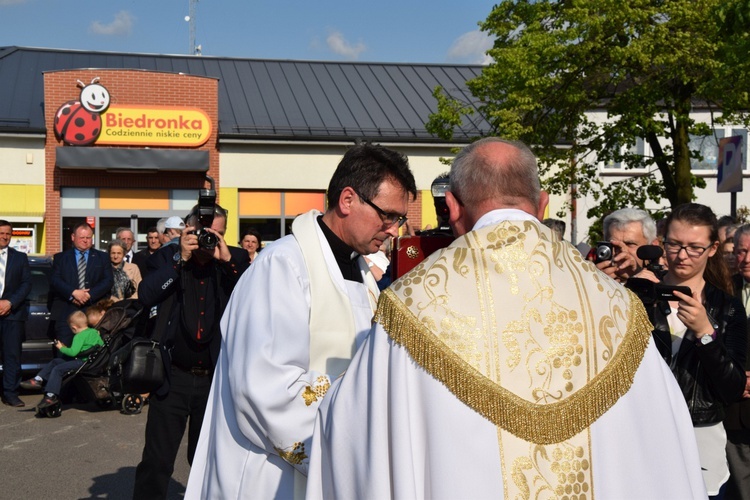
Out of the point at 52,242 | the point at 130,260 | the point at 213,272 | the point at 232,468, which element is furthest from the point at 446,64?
the point at 232,468

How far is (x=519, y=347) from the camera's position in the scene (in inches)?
96.0

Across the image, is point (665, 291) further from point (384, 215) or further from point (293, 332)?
point (293, 332)

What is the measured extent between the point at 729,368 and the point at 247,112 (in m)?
23.4

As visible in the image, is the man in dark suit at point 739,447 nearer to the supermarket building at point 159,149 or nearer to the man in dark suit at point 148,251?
the man in dark suit at point 148,251

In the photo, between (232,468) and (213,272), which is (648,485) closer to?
(232,468)

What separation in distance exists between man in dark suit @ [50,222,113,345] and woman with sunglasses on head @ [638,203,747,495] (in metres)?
8.17

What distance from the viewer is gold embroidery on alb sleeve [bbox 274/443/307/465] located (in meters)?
3.00

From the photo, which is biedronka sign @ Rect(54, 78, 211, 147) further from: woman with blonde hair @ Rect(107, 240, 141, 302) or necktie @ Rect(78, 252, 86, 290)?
necktie @ Rect(78, 252, 86, 290)

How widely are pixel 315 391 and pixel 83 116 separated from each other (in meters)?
22.2

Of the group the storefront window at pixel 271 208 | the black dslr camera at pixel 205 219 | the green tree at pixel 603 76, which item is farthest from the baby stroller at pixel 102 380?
the storefront window at pixel 271 208

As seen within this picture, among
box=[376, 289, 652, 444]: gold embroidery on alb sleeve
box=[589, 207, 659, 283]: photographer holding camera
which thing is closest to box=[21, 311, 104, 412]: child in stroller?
box=[589, 207, 659, 283]: photographer holding camera

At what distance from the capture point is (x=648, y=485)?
2.45 metres

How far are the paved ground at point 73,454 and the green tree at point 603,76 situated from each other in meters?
9.56

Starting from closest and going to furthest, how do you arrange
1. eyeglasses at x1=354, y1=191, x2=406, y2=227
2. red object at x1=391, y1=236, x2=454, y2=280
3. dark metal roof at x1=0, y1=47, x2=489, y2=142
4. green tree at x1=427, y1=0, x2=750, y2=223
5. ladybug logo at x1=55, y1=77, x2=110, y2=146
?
eyeglasses at x1=354, y1=191, x2=406, y2=227 → red object at x1=391, y1=236, x2=454, y2=280 → green tree at x1=427, y1=0, x2=750, y2=223 → ladybug logo at x1=55, y1=77, x2=110, y2=146 → dark metal roof at x1=0, y1=47, x2=489, y2=142
